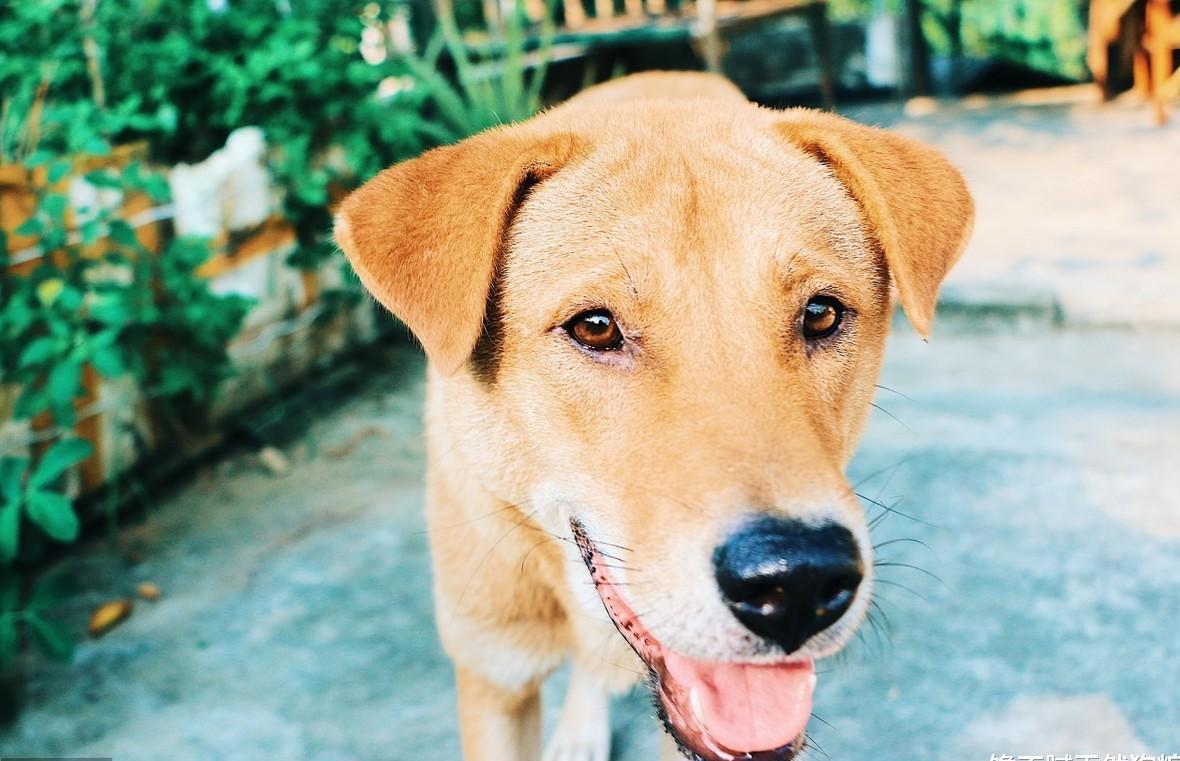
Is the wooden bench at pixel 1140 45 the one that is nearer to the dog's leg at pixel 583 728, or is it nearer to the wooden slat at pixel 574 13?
the wooden slat at pixel 574 13

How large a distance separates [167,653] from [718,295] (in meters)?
2.57

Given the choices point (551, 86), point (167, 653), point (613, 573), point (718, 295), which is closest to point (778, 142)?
point (718, 295)

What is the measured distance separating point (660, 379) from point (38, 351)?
8.19 ft

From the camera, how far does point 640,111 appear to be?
104 inches

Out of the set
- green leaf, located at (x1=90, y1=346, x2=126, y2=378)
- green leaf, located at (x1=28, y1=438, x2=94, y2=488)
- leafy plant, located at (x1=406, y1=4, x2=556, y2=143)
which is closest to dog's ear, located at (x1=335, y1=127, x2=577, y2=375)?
green leaf, located at (x1=28, y1=438, x2=94, y2=488)

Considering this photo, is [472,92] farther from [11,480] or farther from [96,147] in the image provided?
[11,480]

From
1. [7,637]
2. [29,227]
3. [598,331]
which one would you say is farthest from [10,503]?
[598,331]

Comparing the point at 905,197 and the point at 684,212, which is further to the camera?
the point at 905,197

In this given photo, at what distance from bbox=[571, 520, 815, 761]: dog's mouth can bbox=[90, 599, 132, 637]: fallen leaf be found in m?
2.42

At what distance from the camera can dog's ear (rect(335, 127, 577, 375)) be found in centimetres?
212

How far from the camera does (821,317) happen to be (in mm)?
2215

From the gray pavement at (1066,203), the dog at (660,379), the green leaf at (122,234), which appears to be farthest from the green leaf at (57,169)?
the gray pavement at (1066,203)

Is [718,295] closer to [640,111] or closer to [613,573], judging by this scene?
[613,573]

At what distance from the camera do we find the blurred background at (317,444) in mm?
3119
